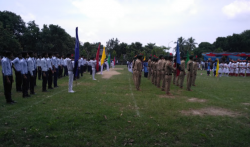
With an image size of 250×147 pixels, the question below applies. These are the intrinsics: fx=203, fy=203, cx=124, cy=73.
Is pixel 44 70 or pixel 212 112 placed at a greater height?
pixel 44 70

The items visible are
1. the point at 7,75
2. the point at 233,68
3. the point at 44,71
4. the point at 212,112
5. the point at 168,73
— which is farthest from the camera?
the point at 233,68

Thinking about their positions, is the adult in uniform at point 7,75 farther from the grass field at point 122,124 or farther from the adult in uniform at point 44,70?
the adult in uniform at point 44,70

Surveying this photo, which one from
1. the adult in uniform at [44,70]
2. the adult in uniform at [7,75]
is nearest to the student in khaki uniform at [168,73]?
the adult in uniform at [44,70]

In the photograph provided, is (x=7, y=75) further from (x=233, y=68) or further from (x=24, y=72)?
(x=233, y=68)

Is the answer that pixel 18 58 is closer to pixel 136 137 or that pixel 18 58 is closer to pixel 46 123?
pixel 46 123

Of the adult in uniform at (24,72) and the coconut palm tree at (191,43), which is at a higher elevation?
the coconut palm tree at (191,43)

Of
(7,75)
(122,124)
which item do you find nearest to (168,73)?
(122,124)

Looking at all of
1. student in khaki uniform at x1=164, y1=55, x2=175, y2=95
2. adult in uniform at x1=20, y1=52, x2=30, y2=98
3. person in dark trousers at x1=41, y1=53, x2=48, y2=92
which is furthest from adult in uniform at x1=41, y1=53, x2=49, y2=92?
student in khaki uniform at x1=164, y1=55, x2=175, y2=95

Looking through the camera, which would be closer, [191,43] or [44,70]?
[44,70]

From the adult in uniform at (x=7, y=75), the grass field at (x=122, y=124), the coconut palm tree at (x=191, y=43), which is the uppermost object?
the coconut palm tree at (x=191, y=43)

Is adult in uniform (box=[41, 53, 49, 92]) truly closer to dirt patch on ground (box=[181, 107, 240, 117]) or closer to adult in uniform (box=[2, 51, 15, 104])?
adult in uniform (box=[2, 51, 15, 104])

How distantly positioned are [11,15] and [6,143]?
60.2 m

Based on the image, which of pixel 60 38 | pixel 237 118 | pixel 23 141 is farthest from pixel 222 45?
pixel 23 141

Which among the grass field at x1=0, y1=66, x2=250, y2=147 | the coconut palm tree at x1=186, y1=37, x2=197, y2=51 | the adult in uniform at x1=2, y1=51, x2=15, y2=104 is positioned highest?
the coconut palm tree at x1=186, y1=37, x2=197, y2=51
